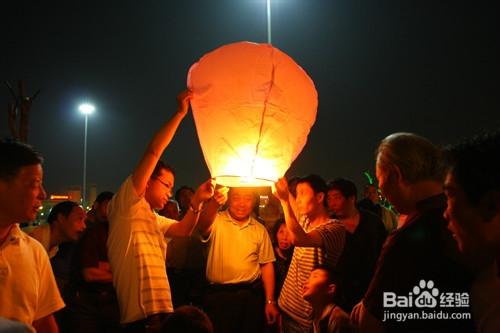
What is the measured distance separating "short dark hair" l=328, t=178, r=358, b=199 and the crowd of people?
0.02 m

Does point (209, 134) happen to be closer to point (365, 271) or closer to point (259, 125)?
point (259, 125)

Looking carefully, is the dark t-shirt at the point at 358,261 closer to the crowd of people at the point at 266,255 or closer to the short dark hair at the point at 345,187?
the crowd of people at the point at 266,255

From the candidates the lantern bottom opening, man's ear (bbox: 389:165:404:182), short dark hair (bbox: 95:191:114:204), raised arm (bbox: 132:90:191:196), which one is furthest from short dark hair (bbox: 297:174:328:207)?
short dark hair (bbox: 95:191:114:204)

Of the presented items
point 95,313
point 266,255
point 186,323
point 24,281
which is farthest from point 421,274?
point 266,255

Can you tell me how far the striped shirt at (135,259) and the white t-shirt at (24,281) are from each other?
56cm

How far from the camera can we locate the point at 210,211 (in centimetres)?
443

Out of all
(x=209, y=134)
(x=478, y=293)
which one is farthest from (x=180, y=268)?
(x=478, y=293)

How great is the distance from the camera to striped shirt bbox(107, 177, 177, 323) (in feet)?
9.57

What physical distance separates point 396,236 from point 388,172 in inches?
16.3

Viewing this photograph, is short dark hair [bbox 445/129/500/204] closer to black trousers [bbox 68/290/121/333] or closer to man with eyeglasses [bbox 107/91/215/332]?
man with eyeglasses [bbox 107/91/215/332]

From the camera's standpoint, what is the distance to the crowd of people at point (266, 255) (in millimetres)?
1630

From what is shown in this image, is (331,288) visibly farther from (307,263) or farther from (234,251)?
(234,251)

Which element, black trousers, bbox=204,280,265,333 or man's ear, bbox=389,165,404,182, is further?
black trousers, bbox=204,280,265,333

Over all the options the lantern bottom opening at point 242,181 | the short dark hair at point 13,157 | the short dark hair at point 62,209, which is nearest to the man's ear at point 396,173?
the lantern bottom opening at point 242,181
